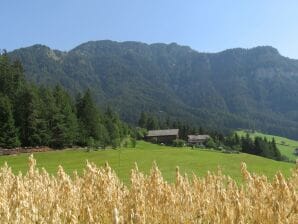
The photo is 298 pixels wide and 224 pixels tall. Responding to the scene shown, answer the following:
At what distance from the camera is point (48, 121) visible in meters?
77.6

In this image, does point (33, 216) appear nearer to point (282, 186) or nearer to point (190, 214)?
point (190, 214)

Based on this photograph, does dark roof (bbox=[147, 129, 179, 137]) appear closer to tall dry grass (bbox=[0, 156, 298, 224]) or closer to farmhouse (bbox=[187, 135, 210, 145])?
farmhouse (bbox=[187, 135, 210, 145])

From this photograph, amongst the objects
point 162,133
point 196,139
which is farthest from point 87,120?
point 196,139

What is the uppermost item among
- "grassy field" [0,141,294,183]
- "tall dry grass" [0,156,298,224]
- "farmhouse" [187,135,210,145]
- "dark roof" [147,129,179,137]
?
"dark roof" [147,129,179,137]

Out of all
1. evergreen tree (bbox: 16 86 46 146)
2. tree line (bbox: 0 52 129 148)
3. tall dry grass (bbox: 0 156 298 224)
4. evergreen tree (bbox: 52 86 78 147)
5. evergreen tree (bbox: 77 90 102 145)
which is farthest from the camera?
evergreen tree (bbox: 77 90 102 145)

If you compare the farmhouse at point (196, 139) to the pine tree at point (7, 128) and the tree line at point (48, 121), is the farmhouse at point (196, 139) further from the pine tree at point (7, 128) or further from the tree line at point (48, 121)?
the pine tree at point (7, 128)

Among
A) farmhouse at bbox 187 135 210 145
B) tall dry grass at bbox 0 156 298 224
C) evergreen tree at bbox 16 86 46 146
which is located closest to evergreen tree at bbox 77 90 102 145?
evergreen tree at bbox 16 86 46 146

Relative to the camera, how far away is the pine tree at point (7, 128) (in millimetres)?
70875

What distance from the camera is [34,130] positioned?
7431 centimetres

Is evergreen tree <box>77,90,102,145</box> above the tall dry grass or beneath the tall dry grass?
above

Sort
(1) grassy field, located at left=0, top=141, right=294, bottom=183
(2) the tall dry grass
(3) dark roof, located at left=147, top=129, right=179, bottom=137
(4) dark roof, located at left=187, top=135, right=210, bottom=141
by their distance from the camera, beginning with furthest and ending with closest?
(4) dark roof, located at left=187, top=135, right=210, bottom=141, (3) dark roof, located at left=147, top=129, right=179, bottom=137, (1) grassy field, located at left=0, top=141, right=294, bottom=183, (2) the tall dry grass

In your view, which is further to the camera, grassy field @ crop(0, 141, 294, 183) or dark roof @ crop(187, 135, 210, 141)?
dark roof @ crop(187, 135, 210, 141)

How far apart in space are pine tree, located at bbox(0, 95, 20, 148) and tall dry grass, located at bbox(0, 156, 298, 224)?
67.5m

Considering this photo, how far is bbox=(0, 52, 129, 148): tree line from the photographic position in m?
73.9
